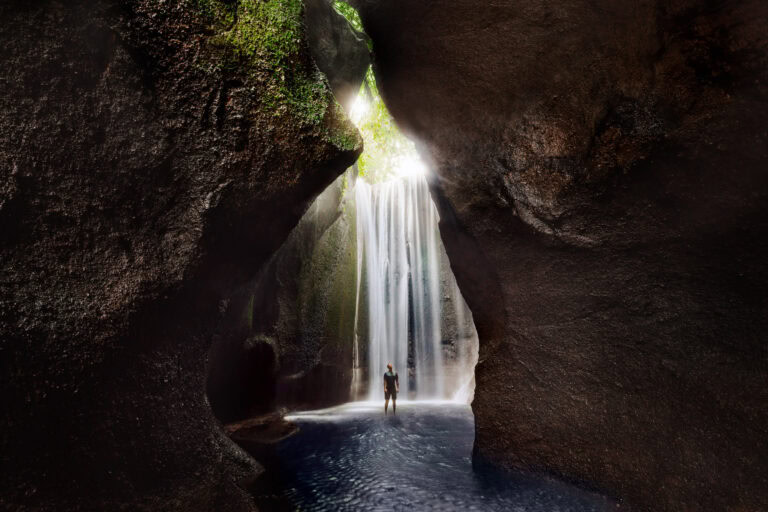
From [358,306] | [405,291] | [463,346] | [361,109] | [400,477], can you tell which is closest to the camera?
[400,477]

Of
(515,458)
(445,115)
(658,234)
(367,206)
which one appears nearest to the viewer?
(658,234)

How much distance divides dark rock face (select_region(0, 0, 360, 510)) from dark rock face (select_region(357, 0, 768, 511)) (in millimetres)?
2451

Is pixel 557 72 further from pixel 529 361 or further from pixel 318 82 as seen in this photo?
pixel 529 361

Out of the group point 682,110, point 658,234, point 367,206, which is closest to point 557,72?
point 682,110

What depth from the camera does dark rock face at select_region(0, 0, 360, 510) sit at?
2959 mm

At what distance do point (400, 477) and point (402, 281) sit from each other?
37.6ft

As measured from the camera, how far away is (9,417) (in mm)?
2783

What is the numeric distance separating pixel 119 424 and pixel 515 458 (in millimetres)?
4821

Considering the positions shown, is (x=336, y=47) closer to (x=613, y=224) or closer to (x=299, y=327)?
Answer: (x=613, y=224)

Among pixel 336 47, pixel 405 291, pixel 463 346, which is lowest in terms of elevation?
pixel 463 346

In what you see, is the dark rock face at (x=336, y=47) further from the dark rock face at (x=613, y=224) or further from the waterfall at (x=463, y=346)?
the waterfall at (x=463, y=346)

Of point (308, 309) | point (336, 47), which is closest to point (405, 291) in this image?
point (308, 309)

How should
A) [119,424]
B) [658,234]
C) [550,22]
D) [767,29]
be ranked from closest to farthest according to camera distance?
[119,424] → [767,29] → [658,234] → [550,22]

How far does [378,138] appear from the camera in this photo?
12.4m
